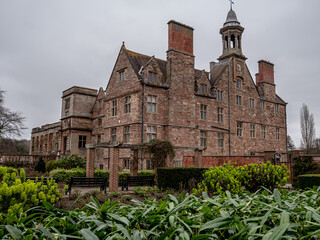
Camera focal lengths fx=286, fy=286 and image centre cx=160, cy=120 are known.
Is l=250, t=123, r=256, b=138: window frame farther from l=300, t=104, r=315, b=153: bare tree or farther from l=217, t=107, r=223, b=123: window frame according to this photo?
l=300, t=104, r=315, b=153: bare tree

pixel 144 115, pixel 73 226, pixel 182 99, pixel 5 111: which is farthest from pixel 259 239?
pixel 5 111

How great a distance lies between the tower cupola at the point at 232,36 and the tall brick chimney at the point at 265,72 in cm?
372

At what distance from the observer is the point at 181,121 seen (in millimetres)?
25141

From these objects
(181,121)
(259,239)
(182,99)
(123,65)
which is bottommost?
(259,239)

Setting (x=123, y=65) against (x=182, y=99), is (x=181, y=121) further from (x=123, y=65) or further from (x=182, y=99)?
(x=123, y=65)

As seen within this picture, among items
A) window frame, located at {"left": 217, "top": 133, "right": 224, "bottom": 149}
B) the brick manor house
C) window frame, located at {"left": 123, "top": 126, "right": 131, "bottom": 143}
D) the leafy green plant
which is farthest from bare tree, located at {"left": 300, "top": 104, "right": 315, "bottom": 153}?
the leafy green plant

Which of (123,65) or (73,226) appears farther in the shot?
(123,65)

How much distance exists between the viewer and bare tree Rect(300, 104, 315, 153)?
43.5 m

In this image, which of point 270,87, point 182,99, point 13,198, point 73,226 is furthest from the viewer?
point 270,87

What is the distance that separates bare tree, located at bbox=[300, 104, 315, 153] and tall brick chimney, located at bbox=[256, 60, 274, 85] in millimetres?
14093

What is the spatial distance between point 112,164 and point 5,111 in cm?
2690

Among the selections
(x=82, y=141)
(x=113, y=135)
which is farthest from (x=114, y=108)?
(x=82, y=141)

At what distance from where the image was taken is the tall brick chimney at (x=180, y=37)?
2528 cm

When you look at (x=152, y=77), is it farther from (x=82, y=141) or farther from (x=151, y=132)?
(x=82, y=141)
